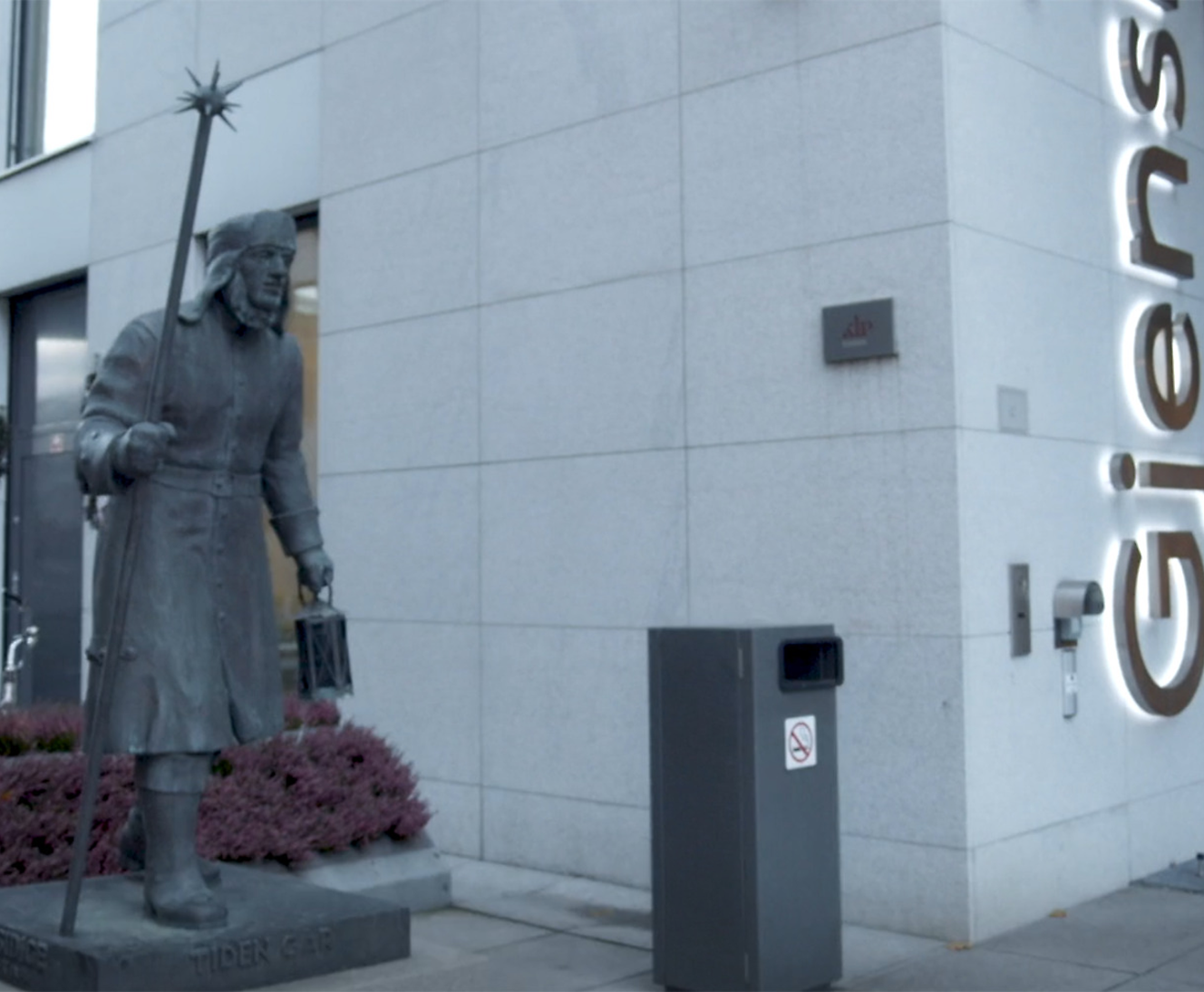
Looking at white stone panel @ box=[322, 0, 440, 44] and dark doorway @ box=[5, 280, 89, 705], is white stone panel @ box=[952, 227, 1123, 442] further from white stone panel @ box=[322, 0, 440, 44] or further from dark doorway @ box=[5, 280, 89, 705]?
dark doorway @ box=[5, 280, 89, 705]

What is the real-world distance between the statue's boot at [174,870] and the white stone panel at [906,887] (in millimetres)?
3573

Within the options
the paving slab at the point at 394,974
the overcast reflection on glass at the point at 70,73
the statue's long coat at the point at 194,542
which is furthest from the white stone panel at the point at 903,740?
the overcast reflection on glass at the point at 70,73

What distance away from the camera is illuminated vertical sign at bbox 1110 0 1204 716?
8672 mm

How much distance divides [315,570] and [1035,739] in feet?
13.5

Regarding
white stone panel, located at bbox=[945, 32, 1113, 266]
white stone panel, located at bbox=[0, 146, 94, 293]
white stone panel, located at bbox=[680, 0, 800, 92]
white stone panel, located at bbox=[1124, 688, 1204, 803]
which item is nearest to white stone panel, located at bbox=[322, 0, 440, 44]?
white stone panel, located at bbox=[680, 0, 800, 92]

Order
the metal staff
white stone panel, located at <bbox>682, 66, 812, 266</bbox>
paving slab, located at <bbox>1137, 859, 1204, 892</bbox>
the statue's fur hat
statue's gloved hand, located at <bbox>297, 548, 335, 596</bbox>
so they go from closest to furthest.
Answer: the metal staff < the statue's fur hat < statue's gloved hand, located at <bbox>297, 548, 335, 596</bbox> < white stone panel, located at <bbox>682, 66, 812, 266</bbox> < paving slab, located at <bbox>1137, 859, 1204, 892</bbox>

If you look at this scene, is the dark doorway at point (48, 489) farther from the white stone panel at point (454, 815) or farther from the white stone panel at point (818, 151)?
the white stone panel at point (818, 151)

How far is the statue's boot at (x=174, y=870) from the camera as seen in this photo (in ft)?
16.0

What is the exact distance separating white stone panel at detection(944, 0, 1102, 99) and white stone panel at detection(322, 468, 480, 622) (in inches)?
153

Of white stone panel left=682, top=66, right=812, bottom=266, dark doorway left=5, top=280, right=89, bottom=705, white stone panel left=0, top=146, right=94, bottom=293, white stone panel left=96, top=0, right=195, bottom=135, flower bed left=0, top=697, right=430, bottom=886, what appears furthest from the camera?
dark doorway left=5, top=280, right=89, bottom=705

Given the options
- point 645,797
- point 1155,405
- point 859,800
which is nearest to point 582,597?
point 645,797

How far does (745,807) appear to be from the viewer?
6.11 meters

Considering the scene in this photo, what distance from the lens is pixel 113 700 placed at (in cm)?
491

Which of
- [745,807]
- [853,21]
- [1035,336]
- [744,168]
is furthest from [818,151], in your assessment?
[745,807]
